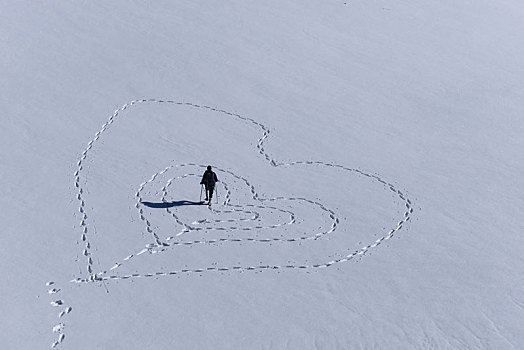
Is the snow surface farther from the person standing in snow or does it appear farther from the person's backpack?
the person's backpack

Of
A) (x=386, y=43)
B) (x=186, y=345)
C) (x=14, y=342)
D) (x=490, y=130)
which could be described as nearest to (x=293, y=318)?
(x=186, y=345)

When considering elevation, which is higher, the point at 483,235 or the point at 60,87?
the point at 483,235

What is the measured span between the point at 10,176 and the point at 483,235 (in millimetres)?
9692

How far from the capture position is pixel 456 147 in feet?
57.5

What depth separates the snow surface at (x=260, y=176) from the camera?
35.4 feet

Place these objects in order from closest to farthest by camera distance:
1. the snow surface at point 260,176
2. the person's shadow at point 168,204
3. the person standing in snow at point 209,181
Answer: the snow surface at point 260,176
the person's shadow at point 168,204
the person standing in snow at point 209,181

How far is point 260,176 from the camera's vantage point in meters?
15.3

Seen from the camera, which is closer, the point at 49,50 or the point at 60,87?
the point at 60,87

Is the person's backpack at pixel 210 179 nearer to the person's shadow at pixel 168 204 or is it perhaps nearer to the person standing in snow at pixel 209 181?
the person standing in snow at pixel 209 181

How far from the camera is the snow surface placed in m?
10.8

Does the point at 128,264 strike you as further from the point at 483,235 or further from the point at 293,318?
the point at 483,235

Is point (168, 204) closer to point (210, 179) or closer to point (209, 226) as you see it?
point (210, 179)

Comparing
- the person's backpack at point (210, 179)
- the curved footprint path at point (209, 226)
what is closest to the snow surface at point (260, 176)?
the curved footprint path at point (209, 226)

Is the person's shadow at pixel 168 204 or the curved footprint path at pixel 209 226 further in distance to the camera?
the person's shadow at pixel 168 204
